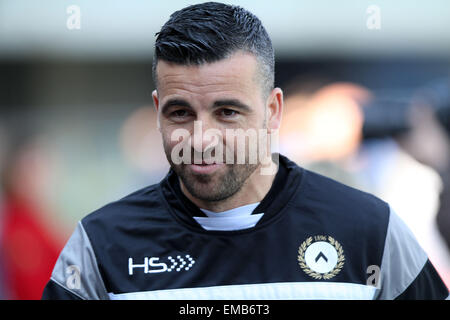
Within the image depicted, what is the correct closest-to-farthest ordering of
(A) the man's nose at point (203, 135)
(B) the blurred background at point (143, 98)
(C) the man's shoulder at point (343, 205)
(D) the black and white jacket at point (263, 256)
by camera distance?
(A) the man's nose at point (203, 135) < (D) the black and white jacket at point (263, 256) < (C) the man's shoulder at point (343, 205) < (B) the blurred background at point (143, 98)

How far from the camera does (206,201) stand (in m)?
2.06

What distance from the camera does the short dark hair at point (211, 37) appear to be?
1.94 m

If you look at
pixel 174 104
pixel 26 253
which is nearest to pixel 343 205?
pixel 174 104

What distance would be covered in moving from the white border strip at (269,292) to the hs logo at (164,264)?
8 centimetres

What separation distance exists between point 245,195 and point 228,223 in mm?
129

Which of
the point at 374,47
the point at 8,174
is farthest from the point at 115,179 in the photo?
the point at 374,47

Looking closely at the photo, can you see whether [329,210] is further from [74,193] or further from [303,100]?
[74,193]

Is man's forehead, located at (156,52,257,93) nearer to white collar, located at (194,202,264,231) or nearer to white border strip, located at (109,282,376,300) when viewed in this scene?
white collar, located at (194,202,264,231)

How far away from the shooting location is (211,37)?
1.97m

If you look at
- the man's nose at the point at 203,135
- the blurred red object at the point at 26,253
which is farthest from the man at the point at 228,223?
the blurred red object at the point at 26,253

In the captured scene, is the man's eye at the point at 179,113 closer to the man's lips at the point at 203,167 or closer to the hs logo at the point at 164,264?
the man's lips at the point at 203,167

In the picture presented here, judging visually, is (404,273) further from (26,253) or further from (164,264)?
(26,253)

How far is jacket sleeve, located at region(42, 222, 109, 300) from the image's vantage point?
2.00 m
